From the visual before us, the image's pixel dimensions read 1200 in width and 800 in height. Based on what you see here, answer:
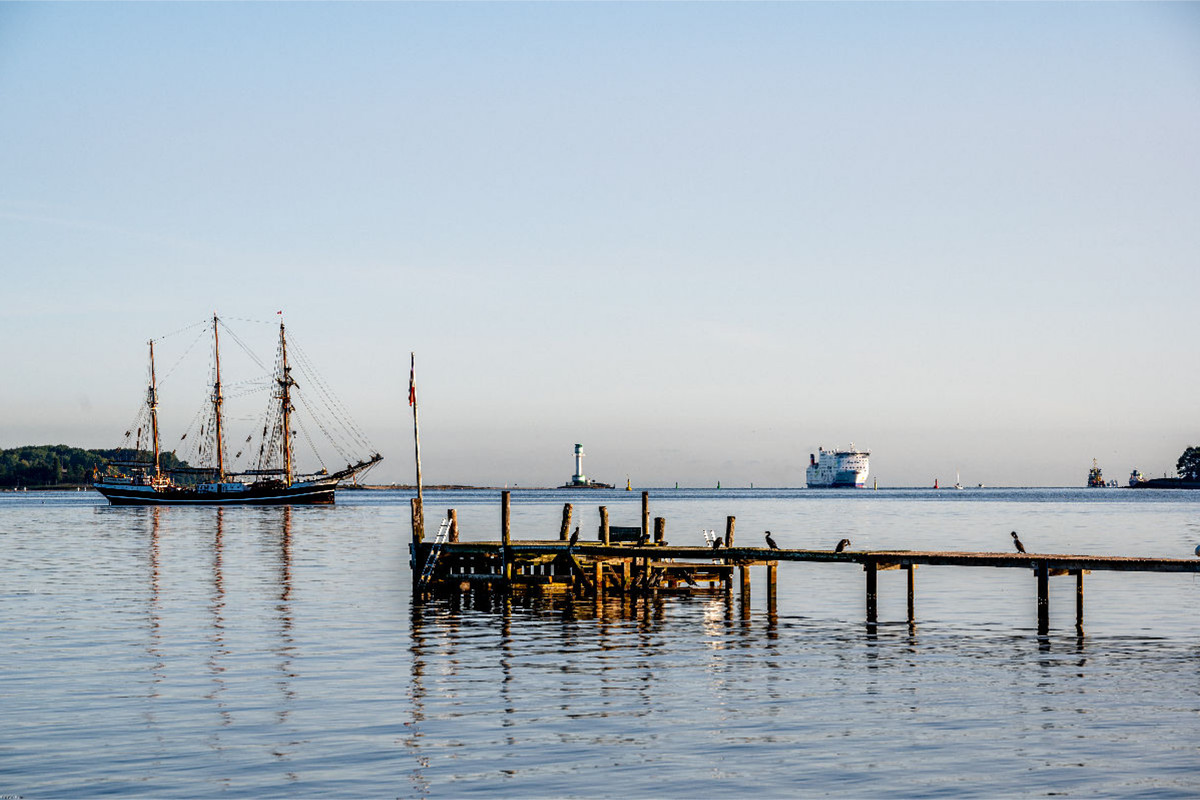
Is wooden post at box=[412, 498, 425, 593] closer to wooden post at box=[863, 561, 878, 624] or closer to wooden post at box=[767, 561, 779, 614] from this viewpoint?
wooden post at box=[767, 561, 779, 614]

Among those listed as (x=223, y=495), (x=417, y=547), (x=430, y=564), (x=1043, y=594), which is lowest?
(x=223, y=495)

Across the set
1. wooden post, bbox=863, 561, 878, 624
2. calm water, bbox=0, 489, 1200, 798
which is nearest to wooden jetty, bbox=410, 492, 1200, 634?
calm water, bbox=0, 489, 1200, 798

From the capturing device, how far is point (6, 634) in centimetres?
3347

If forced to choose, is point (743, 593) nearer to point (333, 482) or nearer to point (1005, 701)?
point (1005, 701)

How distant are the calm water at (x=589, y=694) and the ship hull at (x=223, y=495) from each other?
383 feet

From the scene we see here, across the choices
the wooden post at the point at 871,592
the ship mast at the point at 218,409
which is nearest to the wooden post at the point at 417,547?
the wooden post at the point at 871,592

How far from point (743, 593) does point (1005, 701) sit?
18.9 m

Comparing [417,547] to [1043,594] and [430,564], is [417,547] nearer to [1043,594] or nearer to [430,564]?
[430,564]

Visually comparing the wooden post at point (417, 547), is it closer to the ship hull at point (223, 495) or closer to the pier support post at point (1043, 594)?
the pier support post at point (1043, 594)

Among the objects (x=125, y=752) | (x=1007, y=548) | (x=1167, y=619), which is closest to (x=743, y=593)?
(x=1167, y=619)

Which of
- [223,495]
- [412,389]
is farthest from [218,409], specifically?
[412,389]

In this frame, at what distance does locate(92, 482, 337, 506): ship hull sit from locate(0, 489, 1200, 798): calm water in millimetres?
116786

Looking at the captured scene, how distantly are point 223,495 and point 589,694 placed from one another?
146584mm

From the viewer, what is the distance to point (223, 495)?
16275 centimetres
